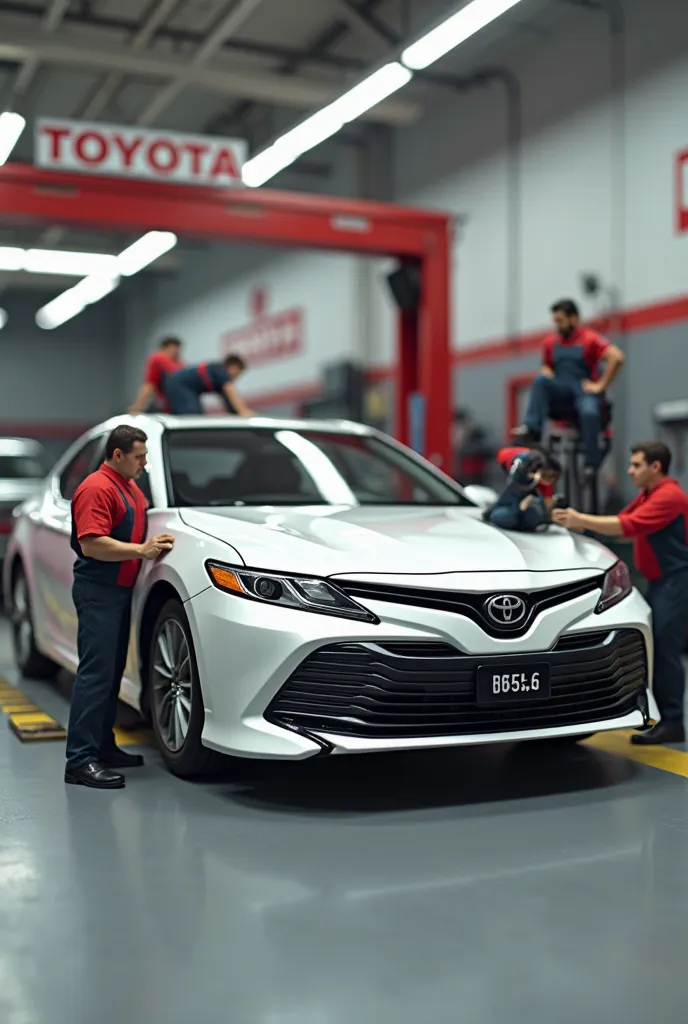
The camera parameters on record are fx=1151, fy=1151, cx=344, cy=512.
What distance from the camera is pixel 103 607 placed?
4.11 metres

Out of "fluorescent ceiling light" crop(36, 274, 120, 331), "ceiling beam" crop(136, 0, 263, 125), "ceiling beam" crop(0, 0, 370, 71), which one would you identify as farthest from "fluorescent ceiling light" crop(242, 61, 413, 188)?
"fluorescent ceiling light" crop(36, 274, 120, 331)

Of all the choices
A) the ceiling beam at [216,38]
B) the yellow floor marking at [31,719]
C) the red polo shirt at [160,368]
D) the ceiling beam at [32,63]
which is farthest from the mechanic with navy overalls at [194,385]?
the ceiling beam at [32,63]

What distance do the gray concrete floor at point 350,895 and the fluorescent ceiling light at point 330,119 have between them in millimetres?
7047

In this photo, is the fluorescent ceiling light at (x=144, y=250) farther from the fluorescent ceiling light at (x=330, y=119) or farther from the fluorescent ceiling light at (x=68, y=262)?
the fluorescent ceiling light at (x=330, y=119)

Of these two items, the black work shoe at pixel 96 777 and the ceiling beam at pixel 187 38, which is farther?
the ceiling beam at pixel 187 38

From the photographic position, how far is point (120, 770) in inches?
169

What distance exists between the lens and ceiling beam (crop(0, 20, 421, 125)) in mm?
10984

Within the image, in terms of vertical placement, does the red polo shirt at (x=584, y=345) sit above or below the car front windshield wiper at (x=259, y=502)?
above

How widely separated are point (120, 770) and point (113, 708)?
0.27 meters

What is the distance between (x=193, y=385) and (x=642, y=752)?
413cm

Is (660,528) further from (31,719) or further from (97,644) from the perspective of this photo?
(31,719)

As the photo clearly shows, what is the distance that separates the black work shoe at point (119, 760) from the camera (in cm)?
430

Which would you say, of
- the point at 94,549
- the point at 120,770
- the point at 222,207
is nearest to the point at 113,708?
the point at 120,770

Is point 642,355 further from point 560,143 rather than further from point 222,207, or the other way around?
point 222,207
